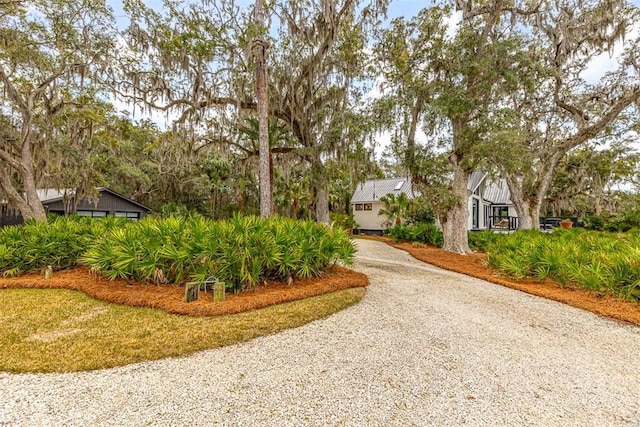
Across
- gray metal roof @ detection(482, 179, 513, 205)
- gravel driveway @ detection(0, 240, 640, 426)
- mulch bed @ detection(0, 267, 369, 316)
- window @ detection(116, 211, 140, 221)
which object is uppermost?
gray metal roof @ detection(482, 179, 513, 205)

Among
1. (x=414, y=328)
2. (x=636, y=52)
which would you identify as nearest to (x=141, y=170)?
(x=414, y=328)

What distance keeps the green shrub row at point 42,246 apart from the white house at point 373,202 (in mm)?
16681

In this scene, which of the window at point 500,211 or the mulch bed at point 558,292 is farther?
the window at point 500,211

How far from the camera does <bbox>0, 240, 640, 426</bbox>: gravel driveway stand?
229 centimetres

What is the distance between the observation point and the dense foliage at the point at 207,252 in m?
5.38

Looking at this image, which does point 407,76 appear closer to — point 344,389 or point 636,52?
point 636,52

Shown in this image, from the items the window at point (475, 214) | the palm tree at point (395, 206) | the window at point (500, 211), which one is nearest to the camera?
the palm tree at point (395, 206)

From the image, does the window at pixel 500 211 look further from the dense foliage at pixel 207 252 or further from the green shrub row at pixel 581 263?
the dense foliage at pixel 207 252

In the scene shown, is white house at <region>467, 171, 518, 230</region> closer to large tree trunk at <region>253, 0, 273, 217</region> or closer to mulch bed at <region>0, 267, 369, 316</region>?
large tree trunk at <region>253, 0, 273, 217</region>

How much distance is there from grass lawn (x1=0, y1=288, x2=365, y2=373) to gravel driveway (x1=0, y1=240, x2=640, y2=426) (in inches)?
7.8

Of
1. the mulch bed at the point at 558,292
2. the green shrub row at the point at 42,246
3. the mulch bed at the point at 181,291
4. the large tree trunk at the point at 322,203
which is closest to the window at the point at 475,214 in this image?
the mulch bed at the point at 558,292

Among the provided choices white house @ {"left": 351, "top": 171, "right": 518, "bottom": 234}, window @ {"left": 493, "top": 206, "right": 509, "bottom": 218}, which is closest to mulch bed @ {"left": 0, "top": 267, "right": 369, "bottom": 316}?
white house @ {"left": 351, "top": 171, "right": 518, "bottom": 234}

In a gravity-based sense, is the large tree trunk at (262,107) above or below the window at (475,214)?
above

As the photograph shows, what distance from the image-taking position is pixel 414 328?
4059 millimetres
